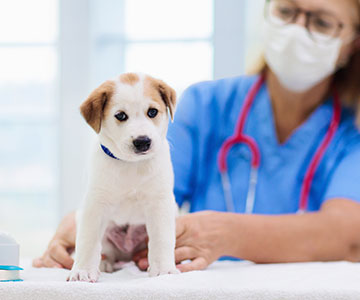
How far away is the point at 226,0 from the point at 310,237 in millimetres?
1381

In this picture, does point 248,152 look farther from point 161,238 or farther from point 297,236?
point 161,238

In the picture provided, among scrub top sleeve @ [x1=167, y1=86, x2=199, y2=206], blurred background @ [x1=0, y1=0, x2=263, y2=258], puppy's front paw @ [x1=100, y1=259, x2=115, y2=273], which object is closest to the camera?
puppy's front paw @ [x1=100, y1=259, x2=115, y2=273]

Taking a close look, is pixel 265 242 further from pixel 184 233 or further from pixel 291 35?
pixel 291 35

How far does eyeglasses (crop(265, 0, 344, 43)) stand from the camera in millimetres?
1097

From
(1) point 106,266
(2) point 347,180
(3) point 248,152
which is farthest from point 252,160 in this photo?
(1) point 106,266

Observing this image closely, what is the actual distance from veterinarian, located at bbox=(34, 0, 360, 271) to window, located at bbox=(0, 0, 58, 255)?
1219mm

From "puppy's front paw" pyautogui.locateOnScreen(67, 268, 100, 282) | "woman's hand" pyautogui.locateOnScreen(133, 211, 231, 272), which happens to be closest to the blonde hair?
"woman's hand" pyautogui.locateOnScreen(133, 211, 231, 272)

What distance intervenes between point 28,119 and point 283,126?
1492mm

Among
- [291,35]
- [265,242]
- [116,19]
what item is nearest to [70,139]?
[116,19]

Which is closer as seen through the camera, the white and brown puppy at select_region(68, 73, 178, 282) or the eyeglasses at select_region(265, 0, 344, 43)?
the white and brown puppy at select_region(68, 73, 178, 282)

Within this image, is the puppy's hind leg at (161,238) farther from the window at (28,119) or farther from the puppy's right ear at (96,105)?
the window at (28,119)

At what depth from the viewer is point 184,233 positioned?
756mm

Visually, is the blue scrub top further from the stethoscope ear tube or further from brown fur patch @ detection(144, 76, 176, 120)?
brown fur patch @ detection(144, 76, 176, 120)

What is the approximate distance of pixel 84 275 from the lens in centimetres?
58
